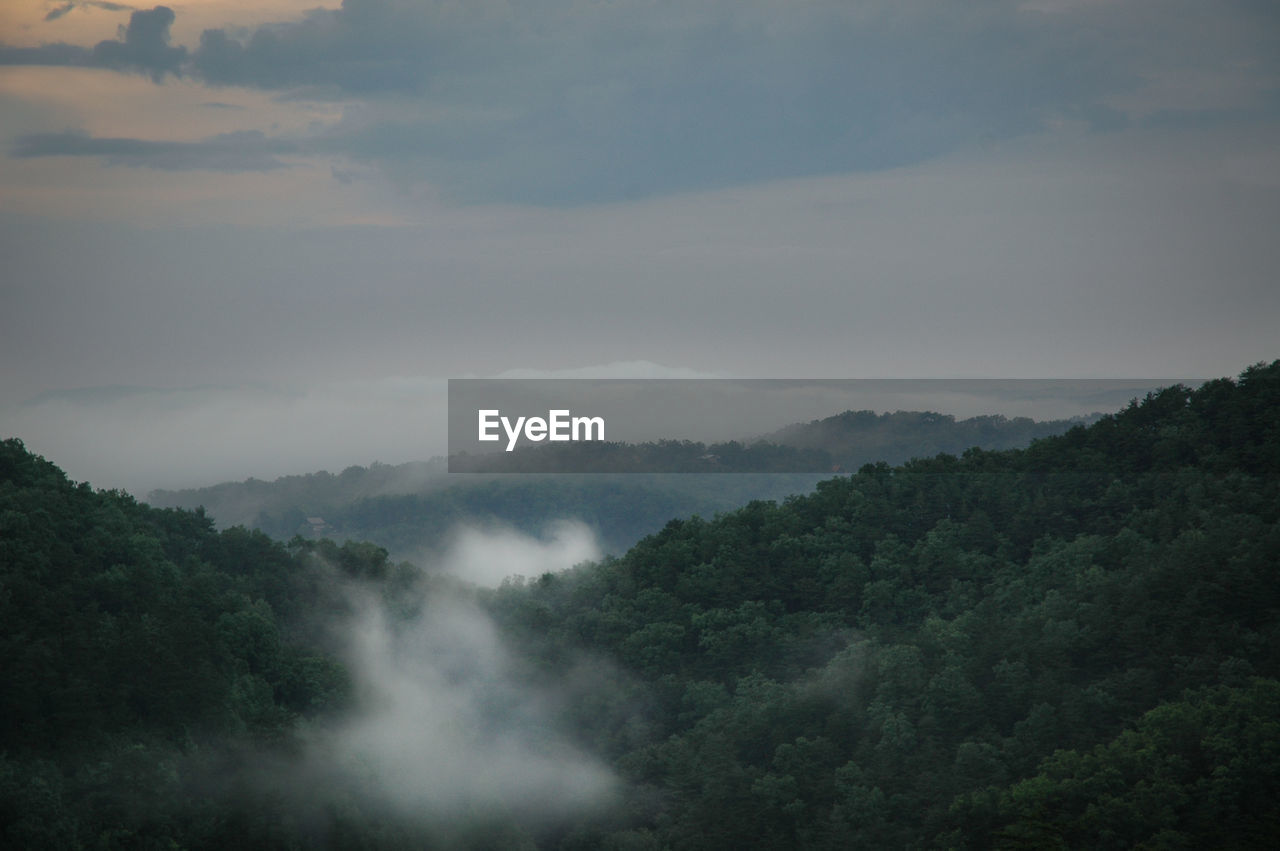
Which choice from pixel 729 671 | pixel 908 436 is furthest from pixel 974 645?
pixel 908 436

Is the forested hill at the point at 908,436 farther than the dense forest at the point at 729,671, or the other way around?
the forested hill at the point at 908,436

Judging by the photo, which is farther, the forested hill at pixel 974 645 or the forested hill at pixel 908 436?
the forested hill at pixel 908 436

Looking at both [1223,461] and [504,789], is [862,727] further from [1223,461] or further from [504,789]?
[1223,461]

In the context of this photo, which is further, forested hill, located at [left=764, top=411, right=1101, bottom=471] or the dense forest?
forested hill, located at [left=764, top=411, right=1101, bottom=471]

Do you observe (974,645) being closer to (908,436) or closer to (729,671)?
(729,671)

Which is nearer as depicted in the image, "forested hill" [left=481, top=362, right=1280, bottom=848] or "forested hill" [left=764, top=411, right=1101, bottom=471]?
"forested hill" [left=481, top=362, right=1280, bottom=848]

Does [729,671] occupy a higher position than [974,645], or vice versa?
[974,645]

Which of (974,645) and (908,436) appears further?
(908,436)

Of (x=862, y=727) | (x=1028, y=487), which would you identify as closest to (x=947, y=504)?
(x=1028, y=487)
